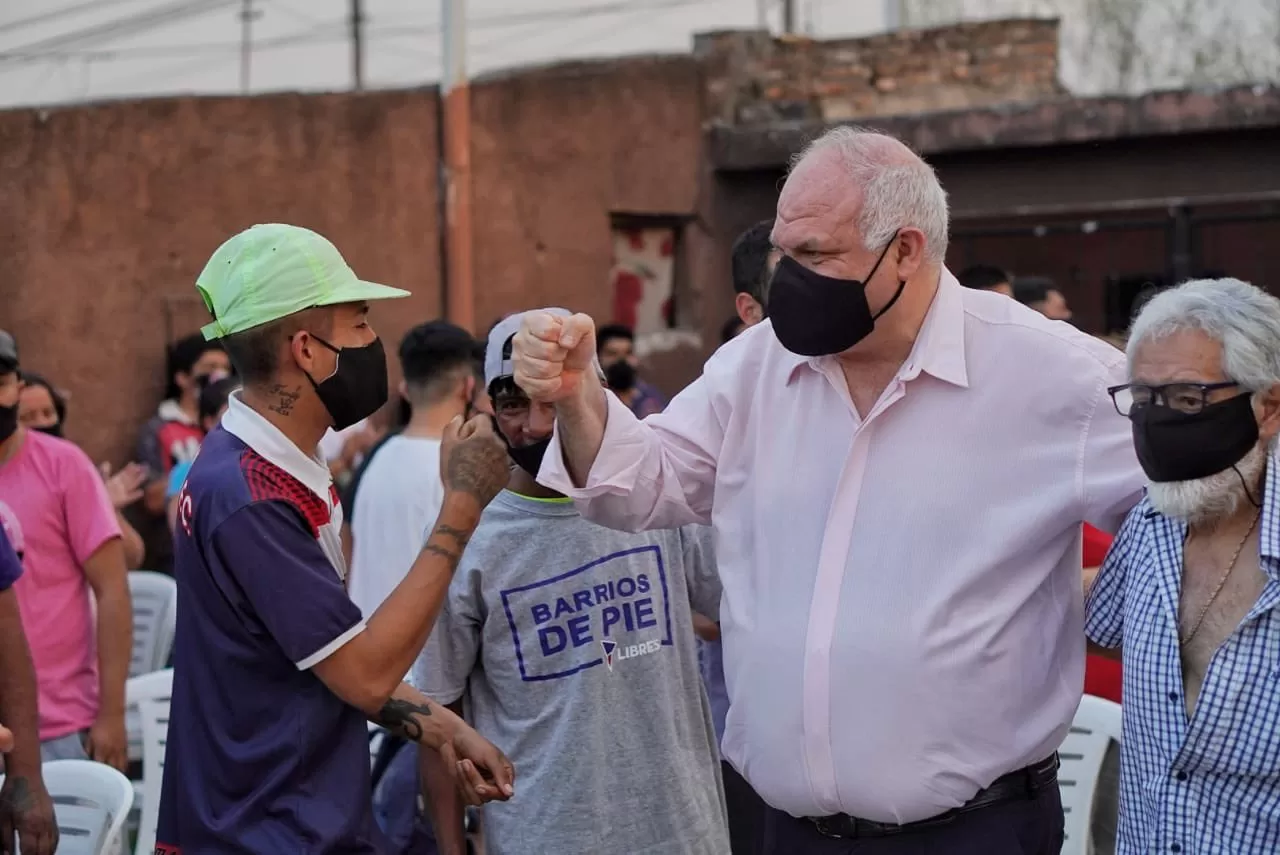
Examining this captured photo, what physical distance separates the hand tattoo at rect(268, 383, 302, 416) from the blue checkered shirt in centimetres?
163

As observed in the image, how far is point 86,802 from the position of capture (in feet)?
13.8

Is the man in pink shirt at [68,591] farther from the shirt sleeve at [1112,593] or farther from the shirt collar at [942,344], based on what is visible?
the shirt sleeve at [1112,593]

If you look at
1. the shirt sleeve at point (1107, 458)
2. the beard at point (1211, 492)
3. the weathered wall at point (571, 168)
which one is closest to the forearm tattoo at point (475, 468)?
the shirt sleeve at point (1107, 458)

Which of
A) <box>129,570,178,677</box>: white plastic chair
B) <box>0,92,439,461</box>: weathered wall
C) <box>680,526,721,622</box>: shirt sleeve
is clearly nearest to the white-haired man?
<box>680,526,721,622</box>: shirt sleeve

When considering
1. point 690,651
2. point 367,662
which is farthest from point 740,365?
point 367,662

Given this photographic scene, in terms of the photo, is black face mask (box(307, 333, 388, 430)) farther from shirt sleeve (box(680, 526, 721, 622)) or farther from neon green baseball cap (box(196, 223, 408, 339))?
shirt sleeve (box(680, 526, 721, 622))

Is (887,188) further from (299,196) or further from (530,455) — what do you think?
(299,196)

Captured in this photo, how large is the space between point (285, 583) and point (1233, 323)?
1.74 meters

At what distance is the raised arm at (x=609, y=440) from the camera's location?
280cm

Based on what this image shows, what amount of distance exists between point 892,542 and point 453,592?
106 cm

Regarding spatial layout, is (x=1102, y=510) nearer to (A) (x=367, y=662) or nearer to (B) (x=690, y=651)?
(B) (x=690, y=651)

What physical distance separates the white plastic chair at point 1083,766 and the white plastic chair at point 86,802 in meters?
2.59

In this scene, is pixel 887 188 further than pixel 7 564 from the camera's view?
No

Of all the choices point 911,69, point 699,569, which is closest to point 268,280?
point 699,569
